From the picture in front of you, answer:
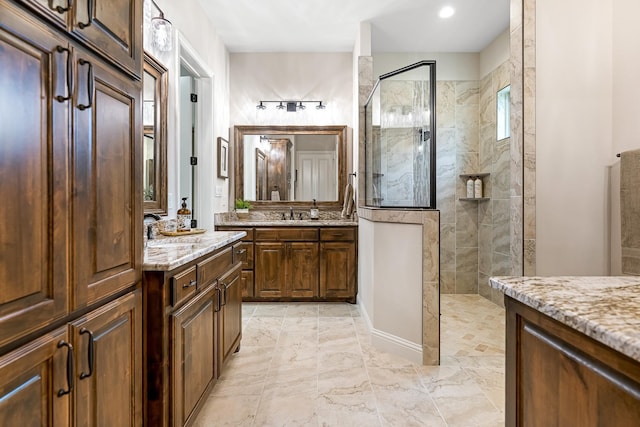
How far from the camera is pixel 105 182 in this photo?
1068mm

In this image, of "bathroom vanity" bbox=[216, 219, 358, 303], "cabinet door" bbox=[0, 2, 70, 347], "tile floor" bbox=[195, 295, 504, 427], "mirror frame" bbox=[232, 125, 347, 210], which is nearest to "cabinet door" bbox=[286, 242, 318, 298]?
"bathroom vanity" bbox=[216, 219, 358, 303]

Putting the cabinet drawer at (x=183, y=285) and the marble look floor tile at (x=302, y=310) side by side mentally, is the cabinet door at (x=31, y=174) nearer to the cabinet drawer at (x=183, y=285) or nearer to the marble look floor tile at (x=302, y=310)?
the cabinet drawer at (x=183, y=285)

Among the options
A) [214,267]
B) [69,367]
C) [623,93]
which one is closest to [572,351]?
[69,367]

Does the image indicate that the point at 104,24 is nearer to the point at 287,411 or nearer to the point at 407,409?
the point at 287,411

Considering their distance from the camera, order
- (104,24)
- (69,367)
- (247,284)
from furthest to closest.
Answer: (247,284) → (104,24) → (69,367)

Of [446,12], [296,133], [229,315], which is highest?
[446,12]

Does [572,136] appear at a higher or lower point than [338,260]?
higher

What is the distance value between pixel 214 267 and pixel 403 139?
1.86m

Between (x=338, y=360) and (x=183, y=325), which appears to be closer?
(x=183, y=325)

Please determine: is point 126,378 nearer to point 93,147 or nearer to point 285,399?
point 93,147

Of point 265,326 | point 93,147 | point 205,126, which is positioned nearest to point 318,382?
point 265,326

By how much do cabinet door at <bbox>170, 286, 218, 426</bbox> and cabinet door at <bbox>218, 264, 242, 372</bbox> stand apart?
4.0 inches

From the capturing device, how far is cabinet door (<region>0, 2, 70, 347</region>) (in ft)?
2.41

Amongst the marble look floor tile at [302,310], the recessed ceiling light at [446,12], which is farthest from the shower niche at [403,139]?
the marble look floor tile at [302,310]
